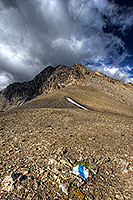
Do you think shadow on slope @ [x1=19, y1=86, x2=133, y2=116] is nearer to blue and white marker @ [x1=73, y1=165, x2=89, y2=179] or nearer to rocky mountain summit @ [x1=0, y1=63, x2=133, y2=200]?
rocky mountain summit @ [x1=0, y1=63, x2=133, y2=200]

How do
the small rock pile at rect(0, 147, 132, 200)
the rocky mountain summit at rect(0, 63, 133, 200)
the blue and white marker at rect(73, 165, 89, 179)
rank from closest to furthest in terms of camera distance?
the small rock pile at rect(0, 147, 132, 200)
the rocky mountain summit at rect(0, 63, 133, 200)
the blue and white marker at rect(73, 165, 89, 179)

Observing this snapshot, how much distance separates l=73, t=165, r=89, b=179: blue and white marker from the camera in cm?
381

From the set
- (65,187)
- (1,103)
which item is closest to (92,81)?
(65,187)

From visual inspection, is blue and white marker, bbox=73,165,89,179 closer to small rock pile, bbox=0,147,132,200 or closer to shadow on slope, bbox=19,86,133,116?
small rock pile, bbox=0,147,132,200

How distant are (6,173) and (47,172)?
4.59 feet

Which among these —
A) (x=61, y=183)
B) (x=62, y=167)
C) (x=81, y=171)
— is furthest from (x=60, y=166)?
(x=81, y=171)

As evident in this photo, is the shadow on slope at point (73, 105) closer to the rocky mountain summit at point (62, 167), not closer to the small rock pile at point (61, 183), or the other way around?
the rocky mountain summit at point (62, 167)

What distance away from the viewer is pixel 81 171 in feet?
13.0

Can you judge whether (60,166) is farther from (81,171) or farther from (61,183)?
(81,171)

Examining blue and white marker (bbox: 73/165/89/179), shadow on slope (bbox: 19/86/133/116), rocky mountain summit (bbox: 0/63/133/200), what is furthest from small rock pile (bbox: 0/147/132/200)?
shadow on slope (bbox: 19/86/133/116)

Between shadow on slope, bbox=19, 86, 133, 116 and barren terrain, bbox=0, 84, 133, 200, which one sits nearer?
barren terrain, bbox=0, 84, 133, 200

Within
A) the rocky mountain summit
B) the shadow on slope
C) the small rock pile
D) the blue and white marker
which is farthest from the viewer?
the shadow on slope

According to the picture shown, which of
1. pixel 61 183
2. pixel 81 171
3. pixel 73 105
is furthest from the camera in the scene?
pixel 73 105

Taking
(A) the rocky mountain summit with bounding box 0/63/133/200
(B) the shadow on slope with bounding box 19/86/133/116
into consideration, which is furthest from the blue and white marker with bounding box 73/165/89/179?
(B) the shadow on slope with bounding box 19/86/133/116
